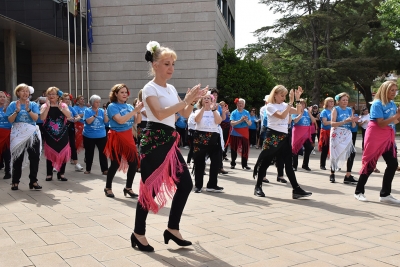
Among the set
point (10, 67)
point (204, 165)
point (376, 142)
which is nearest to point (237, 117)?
point (204, 165)

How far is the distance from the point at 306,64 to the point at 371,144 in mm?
20730

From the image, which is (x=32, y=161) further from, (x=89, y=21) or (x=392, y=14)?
(x=392, y=14)

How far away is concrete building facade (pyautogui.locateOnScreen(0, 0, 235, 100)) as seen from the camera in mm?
20750

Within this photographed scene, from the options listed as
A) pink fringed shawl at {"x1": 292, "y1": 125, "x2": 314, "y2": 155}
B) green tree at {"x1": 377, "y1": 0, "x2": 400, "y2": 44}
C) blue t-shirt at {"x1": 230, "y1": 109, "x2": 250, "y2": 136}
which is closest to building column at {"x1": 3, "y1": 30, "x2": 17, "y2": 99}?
blue t-shirt at {"x1": 230, "y1": 109, "x2": 250, "y2": 136}

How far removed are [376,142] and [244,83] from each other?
49.1ft

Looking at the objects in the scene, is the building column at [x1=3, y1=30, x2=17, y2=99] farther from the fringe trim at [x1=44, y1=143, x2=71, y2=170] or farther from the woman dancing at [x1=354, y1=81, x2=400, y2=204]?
the woman dancing at [x1=354, y1=81, x2=400, y2=204]

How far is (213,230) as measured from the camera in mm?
4711

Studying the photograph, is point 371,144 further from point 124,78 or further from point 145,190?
point 124,78

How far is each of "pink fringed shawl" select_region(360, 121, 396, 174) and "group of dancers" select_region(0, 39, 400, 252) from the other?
14mm

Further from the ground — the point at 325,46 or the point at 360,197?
the point at 325,46

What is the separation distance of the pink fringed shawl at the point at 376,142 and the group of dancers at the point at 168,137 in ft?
0.04

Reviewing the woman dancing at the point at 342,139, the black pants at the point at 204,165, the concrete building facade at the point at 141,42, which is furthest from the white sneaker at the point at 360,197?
the concrete building facade at the point at 141,42

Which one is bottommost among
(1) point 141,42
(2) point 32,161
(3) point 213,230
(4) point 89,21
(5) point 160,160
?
(3) point 213,230

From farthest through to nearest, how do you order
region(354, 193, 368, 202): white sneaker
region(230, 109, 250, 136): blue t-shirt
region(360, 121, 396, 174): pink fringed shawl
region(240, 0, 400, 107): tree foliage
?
1. region(240, 0, 400, 107): tree foliage
2. region(230, 109, 250, 136): blue t-shirt
3. region(354, 193, 368, 202): white sneaker
4. region(360, 121, 396, 174): pink fringed shawl
